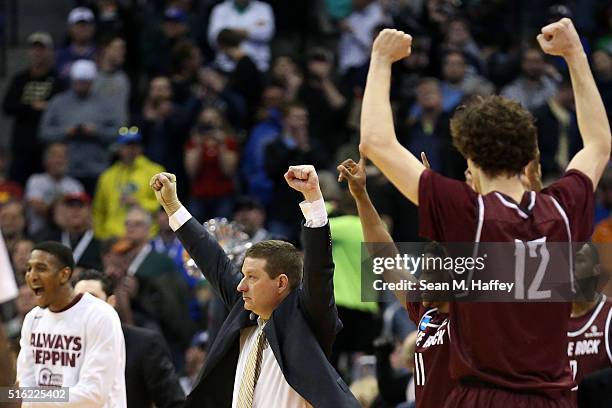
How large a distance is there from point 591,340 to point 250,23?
1031 cm

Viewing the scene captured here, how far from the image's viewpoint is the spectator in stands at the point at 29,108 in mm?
15492

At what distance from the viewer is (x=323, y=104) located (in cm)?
1505

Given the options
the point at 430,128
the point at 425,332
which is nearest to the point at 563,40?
the point at 425,332

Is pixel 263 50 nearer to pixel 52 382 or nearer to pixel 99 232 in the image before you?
pixel 99 232

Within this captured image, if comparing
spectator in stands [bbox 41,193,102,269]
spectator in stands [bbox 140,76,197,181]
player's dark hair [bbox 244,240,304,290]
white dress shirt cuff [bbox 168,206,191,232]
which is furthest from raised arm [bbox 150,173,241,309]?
spectator in stands [bbox 140,76,197,181]

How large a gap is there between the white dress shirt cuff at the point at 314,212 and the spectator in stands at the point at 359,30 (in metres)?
10.8

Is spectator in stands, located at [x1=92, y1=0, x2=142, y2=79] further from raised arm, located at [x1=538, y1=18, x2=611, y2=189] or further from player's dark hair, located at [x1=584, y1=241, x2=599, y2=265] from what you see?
raised arm, located at [x1=538, y1=18, x2=611, y2=189]

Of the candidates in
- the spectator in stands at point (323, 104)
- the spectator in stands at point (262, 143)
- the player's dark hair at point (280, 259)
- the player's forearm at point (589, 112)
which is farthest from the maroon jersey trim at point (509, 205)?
the spectator in stands at point (323, 104)

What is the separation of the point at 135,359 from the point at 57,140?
718 centimetres

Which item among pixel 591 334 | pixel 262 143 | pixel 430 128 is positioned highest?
pixel 430 128

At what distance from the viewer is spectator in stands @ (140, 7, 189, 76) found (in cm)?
1653

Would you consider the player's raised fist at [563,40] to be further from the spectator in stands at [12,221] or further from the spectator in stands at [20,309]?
the spectator in stands at [12,221]

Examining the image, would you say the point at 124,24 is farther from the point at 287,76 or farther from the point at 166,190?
the point at 166,190

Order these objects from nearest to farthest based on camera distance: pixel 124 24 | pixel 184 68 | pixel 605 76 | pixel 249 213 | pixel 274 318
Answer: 1. pixel 274 318
2. pixel 249 213
3. pixel 605 76
4. pixel 184 68
5. pixel 124 24
